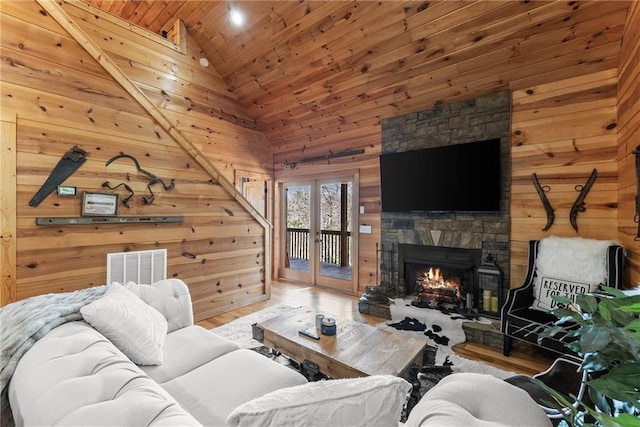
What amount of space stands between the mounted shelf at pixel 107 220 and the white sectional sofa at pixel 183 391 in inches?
51.9

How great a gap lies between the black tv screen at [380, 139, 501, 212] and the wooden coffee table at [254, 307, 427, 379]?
2048 mm

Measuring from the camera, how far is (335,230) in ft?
17.3

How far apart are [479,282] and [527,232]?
78 cm

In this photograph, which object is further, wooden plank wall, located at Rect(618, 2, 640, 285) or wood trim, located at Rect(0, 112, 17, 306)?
wood trim, located at Rect(0, 112, 17, 306)

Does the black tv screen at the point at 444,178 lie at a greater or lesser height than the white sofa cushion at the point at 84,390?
greater

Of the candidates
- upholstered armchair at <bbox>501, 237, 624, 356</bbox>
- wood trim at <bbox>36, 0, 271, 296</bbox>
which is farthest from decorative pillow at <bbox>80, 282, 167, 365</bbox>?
upholstered armchair at <bbox>501, 237, 624, 356</bbox>

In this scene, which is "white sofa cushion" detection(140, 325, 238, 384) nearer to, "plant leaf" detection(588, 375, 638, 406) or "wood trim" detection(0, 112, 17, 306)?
"wood trim" detection(0, 112, 17, 306)

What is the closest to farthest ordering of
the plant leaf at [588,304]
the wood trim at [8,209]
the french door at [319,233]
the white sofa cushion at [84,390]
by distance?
the plant leaf at [588,304], the white sofa cushion at [84,390], the wood trim at [8,209], the french door at [319,233]

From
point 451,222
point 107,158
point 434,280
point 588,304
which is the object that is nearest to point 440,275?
point 434,280

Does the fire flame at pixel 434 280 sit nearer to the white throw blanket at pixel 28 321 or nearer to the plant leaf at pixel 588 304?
the plant leaf at pixel 588 304

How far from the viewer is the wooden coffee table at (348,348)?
1.86m

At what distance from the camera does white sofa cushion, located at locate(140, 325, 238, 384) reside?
161cm

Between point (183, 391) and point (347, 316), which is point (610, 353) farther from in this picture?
point (347, 316)

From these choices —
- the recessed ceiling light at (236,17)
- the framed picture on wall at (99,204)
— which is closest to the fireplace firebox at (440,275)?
the framed picture on wall at (99,204)
